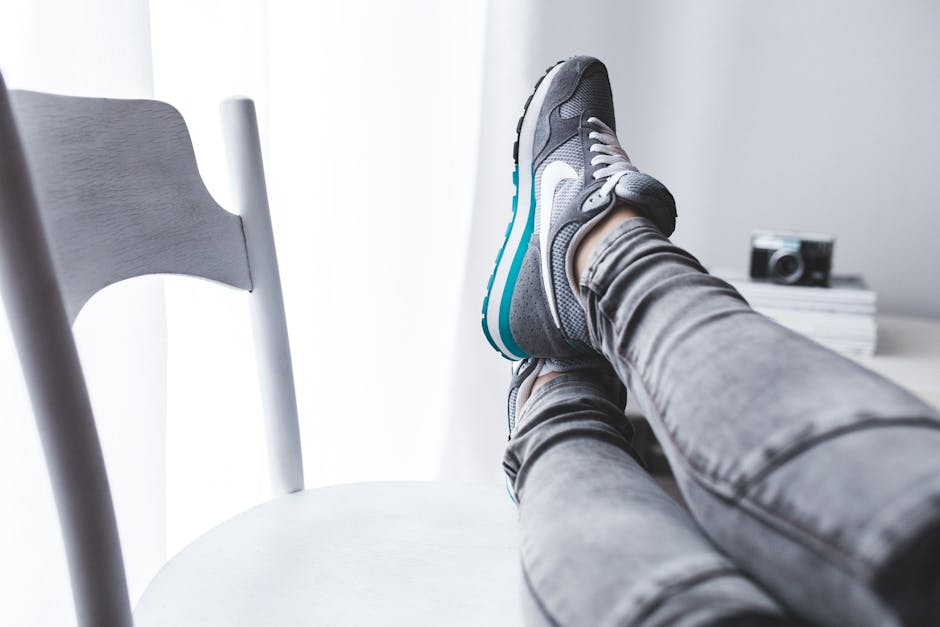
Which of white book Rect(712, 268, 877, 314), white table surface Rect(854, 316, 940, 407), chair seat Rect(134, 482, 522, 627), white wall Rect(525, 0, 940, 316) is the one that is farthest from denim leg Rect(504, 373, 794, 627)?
white wall Rect(525, 0, 940, 316)

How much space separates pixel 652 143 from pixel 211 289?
90 cm

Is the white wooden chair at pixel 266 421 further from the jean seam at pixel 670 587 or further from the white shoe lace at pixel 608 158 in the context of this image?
the white shoe lace at pixel 608 158

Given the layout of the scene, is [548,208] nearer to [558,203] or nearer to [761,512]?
[558,203]

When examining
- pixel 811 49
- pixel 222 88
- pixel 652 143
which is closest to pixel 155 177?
pixel 222 88

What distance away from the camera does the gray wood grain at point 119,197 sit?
0.54 metres

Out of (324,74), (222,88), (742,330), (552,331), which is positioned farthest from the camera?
(324,74)

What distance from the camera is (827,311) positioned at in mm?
1137

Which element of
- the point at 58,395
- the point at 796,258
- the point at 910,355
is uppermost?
the point at 58,395

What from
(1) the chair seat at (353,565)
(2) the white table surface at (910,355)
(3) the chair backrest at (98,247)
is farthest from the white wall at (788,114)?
(1) the chair seat at (353,565)

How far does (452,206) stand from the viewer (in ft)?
4.36

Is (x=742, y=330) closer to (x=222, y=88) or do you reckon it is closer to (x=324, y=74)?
(x=222, y=88)

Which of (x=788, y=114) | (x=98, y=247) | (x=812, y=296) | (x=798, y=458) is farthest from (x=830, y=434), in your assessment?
(x=788, y=114)

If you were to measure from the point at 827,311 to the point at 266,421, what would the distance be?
0.83m

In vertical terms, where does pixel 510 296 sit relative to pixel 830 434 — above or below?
below
